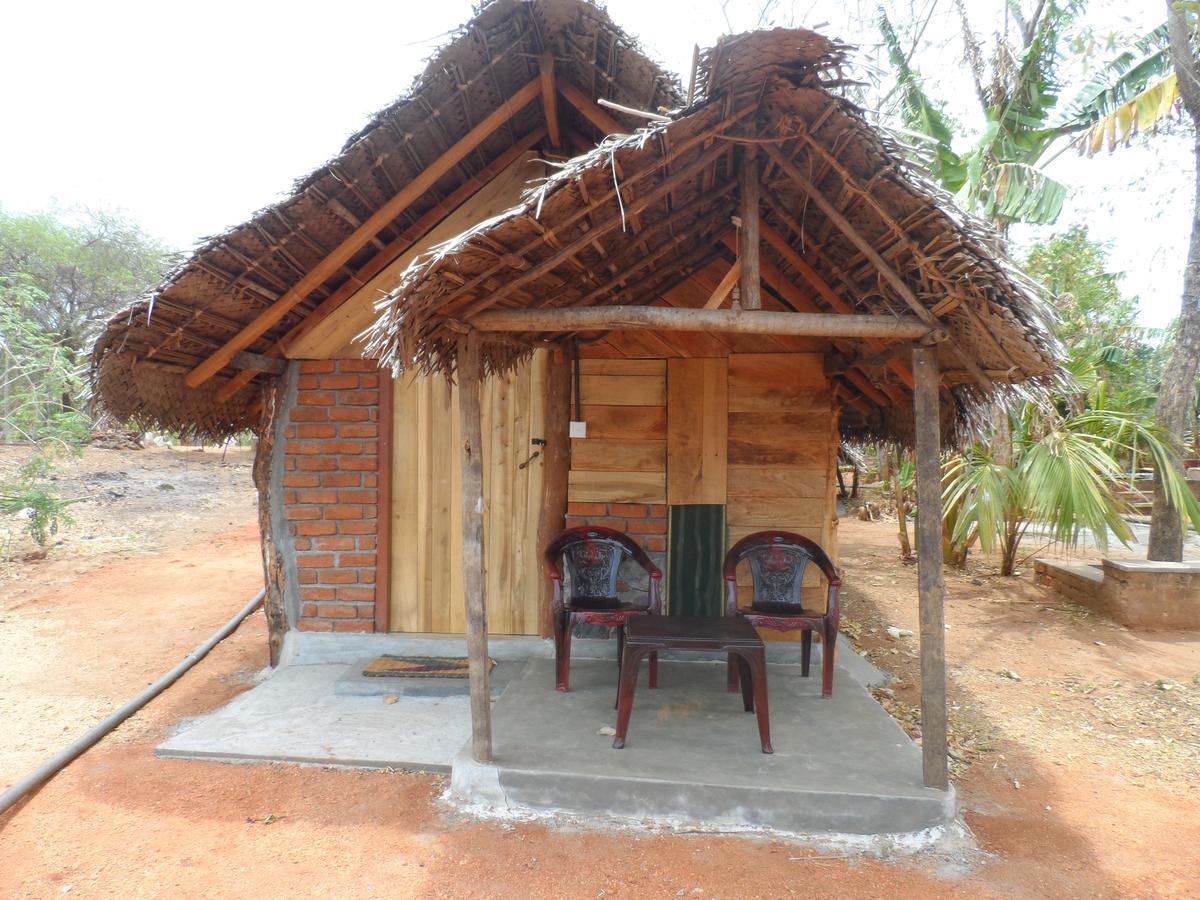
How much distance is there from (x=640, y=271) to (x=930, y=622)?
2298 mm

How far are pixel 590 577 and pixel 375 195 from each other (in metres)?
2.67

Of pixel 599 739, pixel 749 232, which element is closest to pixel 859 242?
pixel 749 232

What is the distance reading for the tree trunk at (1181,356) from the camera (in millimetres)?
6762

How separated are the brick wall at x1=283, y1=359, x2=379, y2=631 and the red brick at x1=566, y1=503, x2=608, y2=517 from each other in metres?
1.36

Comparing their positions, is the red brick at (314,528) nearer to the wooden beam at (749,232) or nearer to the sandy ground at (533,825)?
the sandy ground at (533,825)

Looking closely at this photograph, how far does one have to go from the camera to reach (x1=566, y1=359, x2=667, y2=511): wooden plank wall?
14.6ft

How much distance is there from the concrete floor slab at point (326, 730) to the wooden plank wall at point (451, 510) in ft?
2.49

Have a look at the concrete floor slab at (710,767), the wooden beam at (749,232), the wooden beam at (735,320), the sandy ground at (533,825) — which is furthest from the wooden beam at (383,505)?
the wooden beam at (749,232)

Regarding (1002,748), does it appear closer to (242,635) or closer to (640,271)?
(640,271)

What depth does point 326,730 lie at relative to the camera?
11.7 feet

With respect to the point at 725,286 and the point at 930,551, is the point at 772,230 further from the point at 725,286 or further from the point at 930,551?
the point at 930,551

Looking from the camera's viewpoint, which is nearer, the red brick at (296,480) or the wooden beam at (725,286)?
the wooden beam at (725,286)

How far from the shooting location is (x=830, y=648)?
3.71 m

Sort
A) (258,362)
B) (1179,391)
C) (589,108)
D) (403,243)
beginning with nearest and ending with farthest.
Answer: (589,108)
(258,362)
(403,243)
(1179,391)
